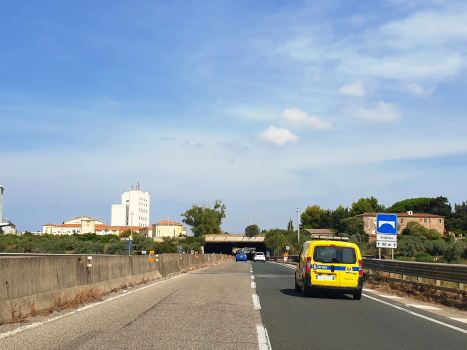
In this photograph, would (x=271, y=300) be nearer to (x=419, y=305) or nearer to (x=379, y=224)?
(x=419, y=305)

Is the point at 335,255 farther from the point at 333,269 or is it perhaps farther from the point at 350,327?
the point at 350,327

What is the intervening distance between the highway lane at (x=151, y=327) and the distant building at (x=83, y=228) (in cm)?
15977

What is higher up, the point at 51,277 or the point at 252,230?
the point at 51,277

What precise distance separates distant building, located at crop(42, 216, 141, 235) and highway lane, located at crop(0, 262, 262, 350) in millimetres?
159768

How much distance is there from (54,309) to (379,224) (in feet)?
51.7

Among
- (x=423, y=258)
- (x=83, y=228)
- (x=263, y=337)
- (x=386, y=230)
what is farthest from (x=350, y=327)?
(x=83, y=228)

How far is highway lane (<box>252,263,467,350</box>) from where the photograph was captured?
7.08 meters

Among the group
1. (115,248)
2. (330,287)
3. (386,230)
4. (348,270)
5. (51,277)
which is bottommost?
(115,248)

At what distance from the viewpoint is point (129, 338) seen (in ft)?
22.9

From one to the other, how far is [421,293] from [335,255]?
414cm

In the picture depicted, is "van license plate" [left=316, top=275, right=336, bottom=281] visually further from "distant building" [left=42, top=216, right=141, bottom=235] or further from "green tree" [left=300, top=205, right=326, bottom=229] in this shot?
"distant building" [left=42, top=216, right=141, bottom=235]

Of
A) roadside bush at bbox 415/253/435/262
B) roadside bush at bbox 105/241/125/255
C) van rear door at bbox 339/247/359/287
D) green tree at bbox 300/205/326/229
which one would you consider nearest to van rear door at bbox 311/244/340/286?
van rear door at bbox 339/247/359/287

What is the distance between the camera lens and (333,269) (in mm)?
13180

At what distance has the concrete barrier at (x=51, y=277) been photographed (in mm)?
8078
